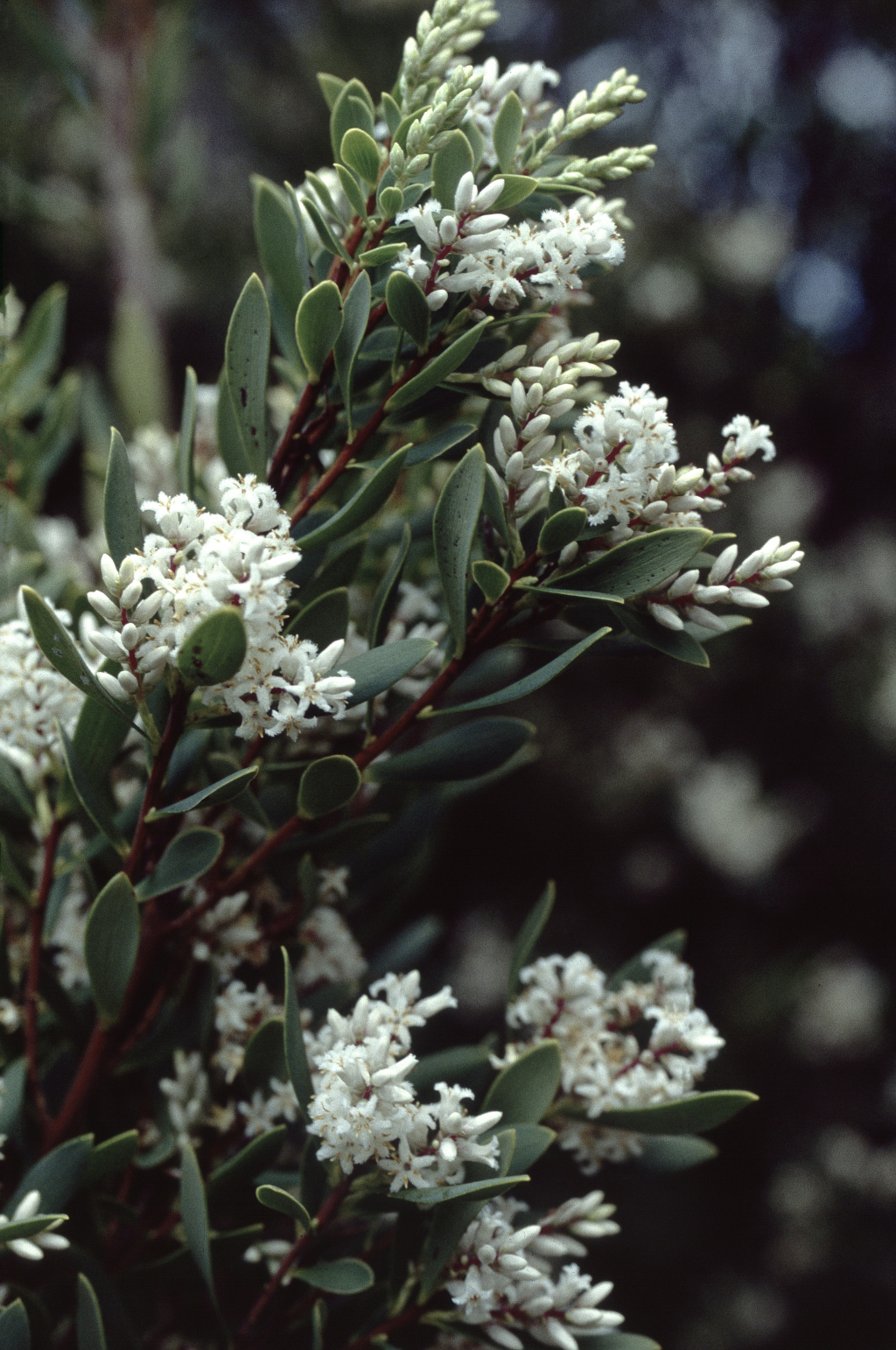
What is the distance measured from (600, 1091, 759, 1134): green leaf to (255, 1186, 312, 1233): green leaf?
0.16 meters

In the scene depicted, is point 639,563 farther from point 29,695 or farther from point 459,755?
point 29,695

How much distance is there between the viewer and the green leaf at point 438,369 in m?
0.40

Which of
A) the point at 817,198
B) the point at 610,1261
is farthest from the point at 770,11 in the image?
the point at 610,1261

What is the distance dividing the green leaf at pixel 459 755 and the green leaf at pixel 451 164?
245 mm

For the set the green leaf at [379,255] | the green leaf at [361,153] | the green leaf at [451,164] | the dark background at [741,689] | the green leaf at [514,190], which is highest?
the green leaf at [361,153]

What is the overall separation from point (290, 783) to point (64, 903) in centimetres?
16

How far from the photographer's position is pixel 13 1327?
41 centimetres

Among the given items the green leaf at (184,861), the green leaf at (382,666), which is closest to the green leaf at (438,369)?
the green leaf at (382,666)

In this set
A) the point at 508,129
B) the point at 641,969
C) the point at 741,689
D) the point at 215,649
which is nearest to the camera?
the point at 215,649

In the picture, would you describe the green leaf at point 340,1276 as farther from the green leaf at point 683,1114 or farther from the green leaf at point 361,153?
the green leaf at point 361,153

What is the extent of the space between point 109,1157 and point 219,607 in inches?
11.2

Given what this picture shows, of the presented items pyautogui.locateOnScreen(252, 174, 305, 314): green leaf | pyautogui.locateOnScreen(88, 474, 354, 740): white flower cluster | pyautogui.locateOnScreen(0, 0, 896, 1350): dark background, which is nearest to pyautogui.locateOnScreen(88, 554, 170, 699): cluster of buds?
pyautogui.locateOnScreen(88, 474, 354, 740): white flower cluster

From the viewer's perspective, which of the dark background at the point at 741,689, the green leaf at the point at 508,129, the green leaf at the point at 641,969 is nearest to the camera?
the green leaf at the point at 508,129

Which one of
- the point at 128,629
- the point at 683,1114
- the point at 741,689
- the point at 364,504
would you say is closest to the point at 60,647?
the point at 128,629
